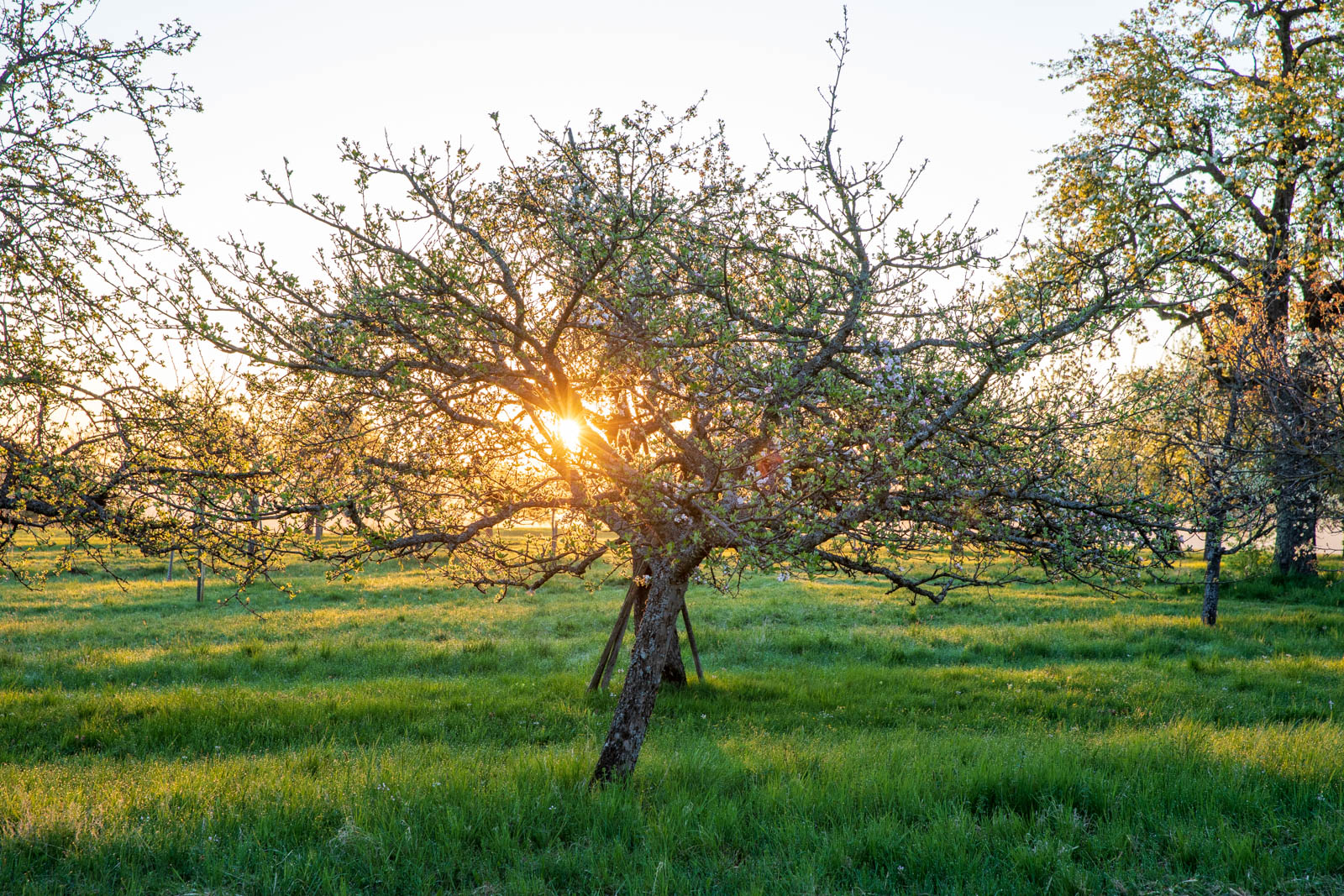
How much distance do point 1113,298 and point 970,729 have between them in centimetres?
698

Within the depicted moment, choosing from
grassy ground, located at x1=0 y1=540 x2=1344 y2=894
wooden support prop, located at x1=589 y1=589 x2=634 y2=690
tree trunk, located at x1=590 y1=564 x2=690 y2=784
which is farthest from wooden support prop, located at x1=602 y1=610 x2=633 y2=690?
tree trunk, located at x1=590 y1=564 x2=690 y2=784

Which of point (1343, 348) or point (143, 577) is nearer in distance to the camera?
point (1343, 348)

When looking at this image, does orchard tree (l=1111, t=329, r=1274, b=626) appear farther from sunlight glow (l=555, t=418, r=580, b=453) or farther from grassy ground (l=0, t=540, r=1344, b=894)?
sunlight glow (l=555, t=418, r=580, b=453)

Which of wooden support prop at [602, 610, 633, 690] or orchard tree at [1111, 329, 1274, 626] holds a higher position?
orchard tree at [1111, 329, 1274, 626]

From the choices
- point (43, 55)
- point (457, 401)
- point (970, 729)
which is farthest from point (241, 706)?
point (970, 729)

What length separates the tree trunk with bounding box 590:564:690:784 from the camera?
8055 mm

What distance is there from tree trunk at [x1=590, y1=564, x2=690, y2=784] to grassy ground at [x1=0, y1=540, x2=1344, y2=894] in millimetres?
336

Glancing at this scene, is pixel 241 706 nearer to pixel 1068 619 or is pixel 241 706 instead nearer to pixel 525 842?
pixel 525 842

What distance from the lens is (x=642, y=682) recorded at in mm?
8188

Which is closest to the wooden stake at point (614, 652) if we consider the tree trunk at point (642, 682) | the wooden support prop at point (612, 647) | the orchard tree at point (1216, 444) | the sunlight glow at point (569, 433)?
the wooden support prop at point (612, 647)

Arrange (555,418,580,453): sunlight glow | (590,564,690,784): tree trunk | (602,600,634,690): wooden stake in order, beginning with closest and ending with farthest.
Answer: (555,418,580,453): sunlight glow
(590,564,690,784): tree trunk
(602,600,634,690): wooden stake

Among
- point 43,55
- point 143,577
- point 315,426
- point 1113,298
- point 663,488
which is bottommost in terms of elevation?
point 143,577

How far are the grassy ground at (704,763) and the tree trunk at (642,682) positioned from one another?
336 millimetres

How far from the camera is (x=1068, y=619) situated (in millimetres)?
21375
